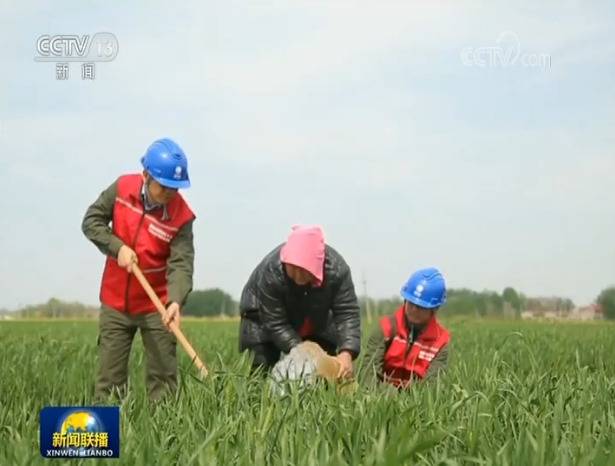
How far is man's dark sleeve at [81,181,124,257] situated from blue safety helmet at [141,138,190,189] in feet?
1.10

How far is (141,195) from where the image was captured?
4316 mm

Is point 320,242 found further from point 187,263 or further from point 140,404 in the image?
point 140,404

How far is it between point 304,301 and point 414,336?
0.70 metres

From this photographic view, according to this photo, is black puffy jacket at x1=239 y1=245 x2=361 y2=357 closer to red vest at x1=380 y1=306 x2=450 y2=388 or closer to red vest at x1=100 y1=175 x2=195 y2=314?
red vest at x1=380 y1=306 x2=450 y2=388

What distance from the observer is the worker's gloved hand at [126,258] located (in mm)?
4184

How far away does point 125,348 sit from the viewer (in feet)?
14.7

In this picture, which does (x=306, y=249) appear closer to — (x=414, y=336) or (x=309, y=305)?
(x=309, y=305)

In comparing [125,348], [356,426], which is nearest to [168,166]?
[125,348]

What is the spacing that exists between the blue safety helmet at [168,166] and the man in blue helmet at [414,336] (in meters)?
1.31

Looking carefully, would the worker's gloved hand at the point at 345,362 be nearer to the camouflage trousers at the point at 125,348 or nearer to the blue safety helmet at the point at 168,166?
the camouflage trousers at the point at 125,348

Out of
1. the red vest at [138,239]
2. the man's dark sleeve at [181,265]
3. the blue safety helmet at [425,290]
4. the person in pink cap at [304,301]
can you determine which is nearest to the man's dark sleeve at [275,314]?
the person in pink cap at [304,301]

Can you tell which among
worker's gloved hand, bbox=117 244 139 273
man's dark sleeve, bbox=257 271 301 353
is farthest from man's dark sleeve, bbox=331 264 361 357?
worker's gloved hand, bbox=117 244 139 273

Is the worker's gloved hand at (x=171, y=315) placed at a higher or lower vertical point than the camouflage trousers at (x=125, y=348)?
higher

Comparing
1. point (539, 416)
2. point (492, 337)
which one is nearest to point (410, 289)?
point (539, 416)
